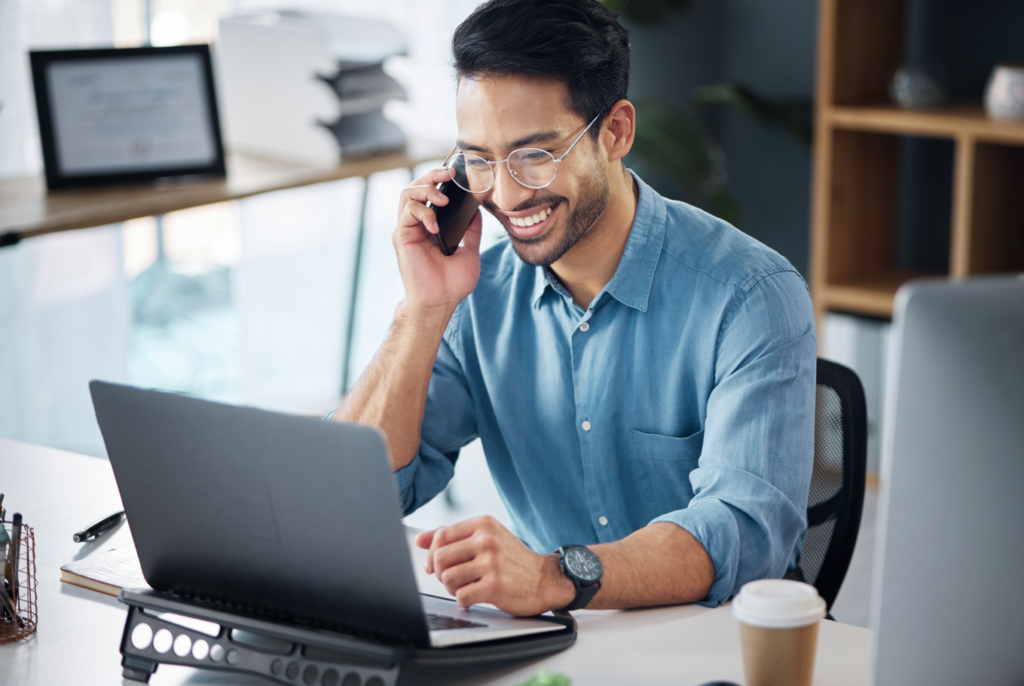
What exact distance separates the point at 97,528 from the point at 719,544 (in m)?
0.72

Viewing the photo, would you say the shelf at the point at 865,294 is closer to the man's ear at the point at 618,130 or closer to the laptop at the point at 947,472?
the man's ear at the point at 618,130

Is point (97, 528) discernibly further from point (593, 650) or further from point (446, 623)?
point (593, 650)

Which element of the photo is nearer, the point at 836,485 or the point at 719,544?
the point at 719,544

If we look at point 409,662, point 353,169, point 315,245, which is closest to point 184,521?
point 409,662

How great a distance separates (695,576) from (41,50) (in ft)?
6.66

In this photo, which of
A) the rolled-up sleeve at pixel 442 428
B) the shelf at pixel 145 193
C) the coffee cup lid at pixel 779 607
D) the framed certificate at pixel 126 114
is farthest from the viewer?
the framed certificate at pixel 126 114

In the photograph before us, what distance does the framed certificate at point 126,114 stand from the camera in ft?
8.29

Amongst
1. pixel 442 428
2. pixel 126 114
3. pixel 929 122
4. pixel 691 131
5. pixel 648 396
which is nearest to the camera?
pixel 648 396

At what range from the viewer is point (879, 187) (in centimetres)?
321

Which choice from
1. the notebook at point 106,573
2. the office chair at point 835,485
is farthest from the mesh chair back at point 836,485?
the notebook at point 106,573

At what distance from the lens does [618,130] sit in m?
1.48

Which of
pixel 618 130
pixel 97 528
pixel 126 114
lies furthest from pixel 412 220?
pixel 126 114

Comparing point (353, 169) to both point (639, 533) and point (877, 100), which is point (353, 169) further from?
point (639, 533)

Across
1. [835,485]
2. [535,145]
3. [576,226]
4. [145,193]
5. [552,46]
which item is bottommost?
[835,485]
